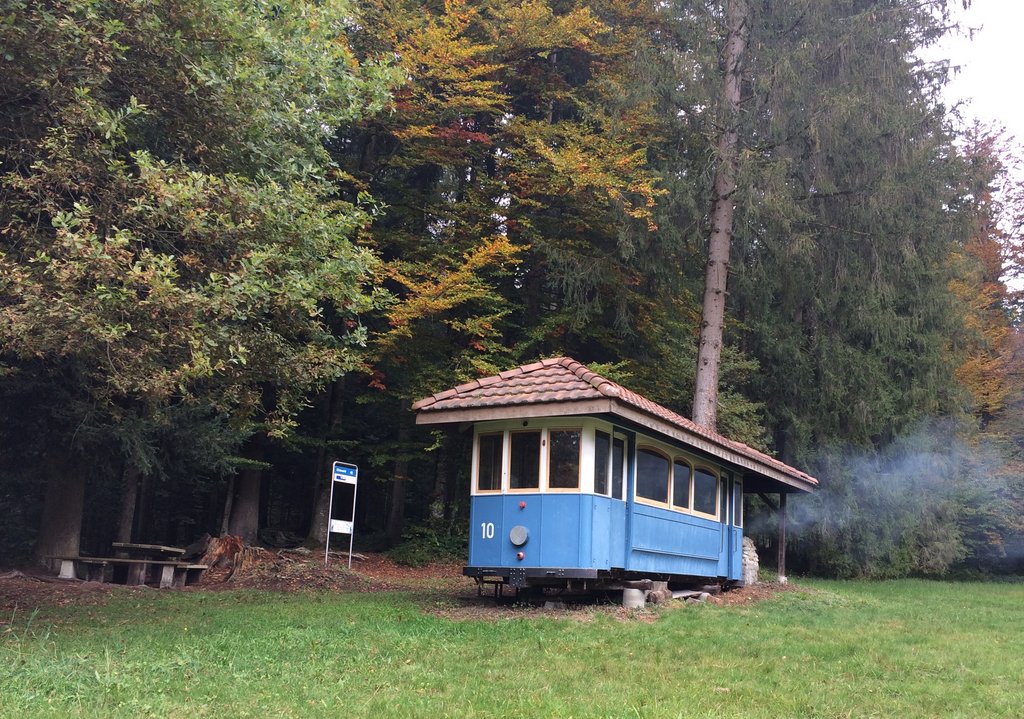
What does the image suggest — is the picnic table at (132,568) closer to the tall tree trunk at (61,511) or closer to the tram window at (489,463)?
the tall tree trunk at (61,511)

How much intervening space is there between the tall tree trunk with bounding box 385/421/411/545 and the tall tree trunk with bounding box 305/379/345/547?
63.5 inches

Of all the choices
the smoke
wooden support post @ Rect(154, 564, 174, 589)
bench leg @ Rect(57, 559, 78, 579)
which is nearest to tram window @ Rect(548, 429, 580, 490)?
wooden support post @ Rect(154, 564, 174, 589)

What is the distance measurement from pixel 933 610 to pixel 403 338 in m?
11.5

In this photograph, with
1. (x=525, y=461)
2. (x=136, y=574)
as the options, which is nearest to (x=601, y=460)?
(x=525, y=461)

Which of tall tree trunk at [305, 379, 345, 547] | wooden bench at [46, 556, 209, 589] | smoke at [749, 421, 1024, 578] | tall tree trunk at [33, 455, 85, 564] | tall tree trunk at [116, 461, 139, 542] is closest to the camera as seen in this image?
wooden bench at [46, 556, 209, 589]

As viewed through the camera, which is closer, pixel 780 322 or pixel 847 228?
pixel 847 228

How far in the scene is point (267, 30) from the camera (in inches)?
401

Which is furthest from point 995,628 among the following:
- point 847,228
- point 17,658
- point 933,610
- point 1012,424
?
point 1012,424

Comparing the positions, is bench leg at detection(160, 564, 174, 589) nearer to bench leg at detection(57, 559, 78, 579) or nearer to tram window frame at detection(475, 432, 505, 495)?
bench leg at detection(57, 559, 78, 579)

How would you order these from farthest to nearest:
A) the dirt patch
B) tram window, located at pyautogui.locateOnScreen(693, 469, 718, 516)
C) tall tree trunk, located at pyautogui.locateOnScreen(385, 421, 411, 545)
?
tall tree trunk, located at pyautogui.locateOnScreen(385, 421, 411, 545) < tram window, located at pyautogui.locateOnScreen(693, 469, 718, 516) < the dirt patch

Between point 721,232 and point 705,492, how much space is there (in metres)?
6.54

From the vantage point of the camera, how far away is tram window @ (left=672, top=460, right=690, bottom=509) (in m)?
14.1

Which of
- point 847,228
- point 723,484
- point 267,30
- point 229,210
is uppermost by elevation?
point 847,228

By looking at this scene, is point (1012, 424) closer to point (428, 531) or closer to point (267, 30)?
point (428, 531)
